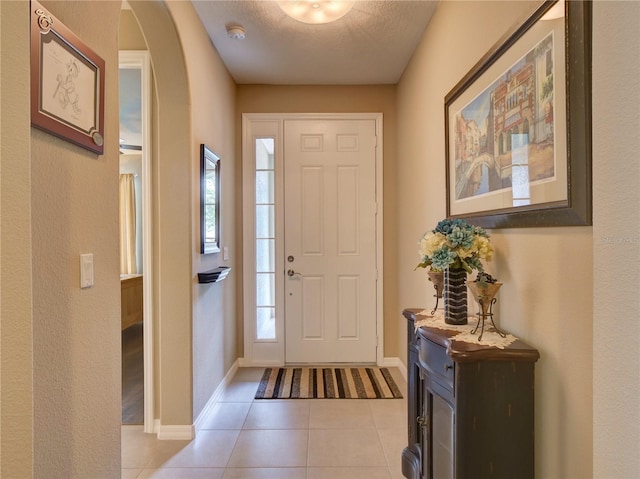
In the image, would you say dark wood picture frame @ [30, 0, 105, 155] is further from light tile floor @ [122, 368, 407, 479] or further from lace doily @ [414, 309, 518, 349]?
light tile floor @ [122, 368, 407, 479]

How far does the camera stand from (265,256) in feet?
11.3

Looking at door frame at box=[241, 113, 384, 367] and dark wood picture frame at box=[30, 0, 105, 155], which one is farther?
door frame at box=[241, 113, 384, 367]

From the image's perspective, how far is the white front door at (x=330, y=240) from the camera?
3.41 meters

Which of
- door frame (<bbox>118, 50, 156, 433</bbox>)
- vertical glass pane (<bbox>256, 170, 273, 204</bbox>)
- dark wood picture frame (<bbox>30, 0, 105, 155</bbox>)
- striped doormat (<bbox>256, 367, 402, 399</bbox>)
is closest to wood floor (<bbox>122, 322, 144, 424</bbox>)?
door frame (<bbox>118, 50, 156, 433</bbox>)

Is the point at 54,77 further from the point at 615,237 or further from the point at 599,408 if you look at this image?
the point at 599,408

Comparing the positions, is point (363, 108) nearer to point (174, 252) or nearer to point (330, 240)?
point (330, 240)

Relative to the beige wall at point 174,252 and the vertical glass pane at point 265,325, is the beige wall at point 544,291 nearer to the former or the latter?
the beige wall at point 174,252

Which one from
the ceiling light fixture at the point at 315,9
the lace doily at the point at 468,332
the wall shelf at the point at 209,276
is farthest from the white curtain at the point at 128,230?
the lace doily at the point at 468,332

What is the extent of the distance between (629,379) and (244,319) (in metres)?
3.14

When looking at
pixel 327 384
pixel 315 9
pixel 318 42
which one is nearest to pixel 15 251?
pixel 315 9

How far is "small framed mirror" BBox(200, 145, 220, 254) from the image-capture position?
236cm

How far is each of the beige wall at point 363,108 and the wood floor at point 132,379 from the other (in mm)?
944

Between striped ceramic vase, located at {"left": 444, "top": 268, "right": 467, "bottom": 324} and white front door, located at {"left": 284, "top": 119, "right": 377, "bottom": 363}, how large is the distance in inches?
77.3

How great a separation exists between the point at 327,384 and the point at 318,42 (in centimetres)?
284
